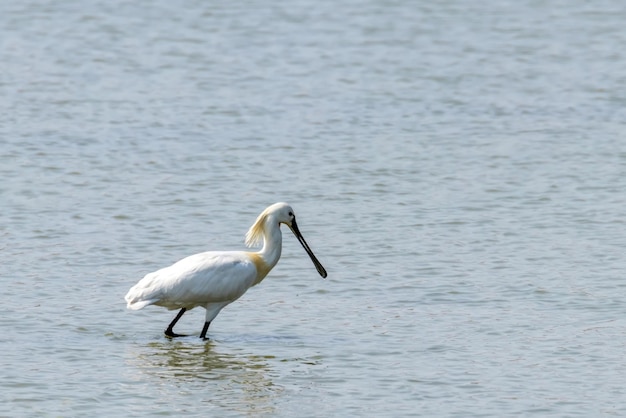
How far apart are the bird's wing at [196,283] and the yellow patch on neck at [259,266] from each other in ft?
0.32

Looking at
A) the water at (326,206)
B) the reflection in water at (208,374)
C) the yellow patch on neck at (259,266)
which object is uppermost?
the yellow patch on neck at (259,266)

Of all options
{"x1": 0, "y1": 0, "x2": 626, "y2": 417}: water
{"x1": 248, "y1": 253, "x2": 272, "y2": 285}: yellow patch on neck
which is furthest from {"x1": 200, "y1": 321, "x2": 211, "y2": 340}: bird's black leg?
{"x1": 248, "y1": 253, "x2": 272, "y2": 285}: yellow patch on neck

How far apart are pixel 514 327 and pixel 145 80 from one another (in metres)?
13.9

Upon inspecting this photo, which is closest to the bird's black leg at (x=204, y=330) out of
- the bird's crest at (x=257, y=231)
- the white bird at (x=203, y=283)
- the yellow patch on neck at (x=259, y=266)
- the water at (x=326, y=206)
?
the white bird at (x=203, y=283)

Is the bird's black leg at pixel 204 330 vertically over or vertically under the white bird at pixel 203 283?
under

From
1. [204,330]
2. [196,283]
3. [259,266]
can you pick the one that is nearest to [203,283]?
[196,283]

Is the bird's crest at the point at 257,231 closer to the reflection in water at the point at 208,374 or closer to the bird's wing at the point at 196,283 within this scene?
the bird's wing at the point at 196,283

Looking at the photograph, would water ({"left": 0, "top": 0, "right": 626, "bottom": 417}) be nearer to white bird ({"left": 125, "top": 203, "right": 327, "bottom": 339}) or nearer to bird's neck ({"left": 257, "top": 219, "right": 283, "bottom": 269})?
white bird ({"left": 125, "top": 203, "right": 327, "bottom": 339})

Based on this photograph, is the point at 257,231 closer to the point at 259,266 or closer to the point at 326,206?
the point at 259,266

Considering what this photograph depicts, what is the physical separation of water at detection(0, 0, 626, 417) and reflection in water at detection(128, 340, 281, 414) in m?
0.03

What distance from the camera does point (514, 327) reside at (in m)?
12.4

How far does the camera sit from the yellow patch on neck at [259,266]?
12.6 m

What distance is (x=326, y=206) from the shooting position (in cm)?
1688

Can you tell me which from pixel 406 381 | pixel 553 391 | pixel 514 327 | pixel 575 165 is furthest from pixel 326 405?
pixel 575 165
